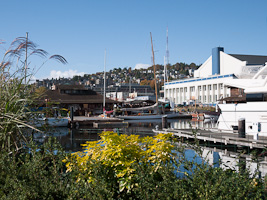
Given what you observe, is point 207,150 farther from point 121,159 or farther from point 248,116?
point 121,159

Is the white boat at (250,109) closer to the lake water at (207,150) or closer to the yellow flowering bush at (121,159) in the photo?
the lake water at (207,150)

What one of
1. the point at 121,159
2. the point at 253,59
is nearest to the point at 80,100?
the point at 121,159

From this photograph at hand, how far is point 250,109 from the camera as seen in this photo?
2445 centimetres

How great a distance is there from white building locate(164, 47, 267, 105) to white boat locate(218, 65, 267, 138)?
61.9 meters

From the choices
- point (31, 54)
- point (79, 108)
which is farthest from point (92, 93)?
point (31, 54)

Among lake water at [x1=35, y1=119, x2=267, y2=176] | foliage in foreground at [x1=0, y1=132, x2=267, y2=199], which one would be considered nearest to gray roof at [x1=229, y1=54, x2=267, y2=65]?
lake water at [x1=35, y1=119, x2=267, y2=176]

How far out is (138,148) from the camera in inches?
239

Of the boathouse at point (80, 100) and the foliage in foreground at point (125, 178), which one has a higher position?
the boathouse at point (80, 100)

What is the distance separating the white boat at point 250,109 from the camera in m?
23.3

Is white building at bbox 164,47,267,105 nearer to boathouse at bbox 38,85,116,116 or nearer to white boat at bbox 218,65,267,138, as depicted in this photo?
boathouse at bbox 38,85,116,116

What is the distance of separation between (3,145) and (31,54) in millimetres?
2597

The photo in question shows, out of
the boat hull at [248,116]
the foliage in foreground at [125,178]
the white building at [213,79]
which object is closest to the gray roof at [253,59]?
the white building at [213,79]

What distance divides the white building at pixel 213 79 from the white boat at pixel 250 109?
61949mm

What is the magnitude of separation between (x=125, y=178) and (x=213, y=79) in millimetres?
91969
